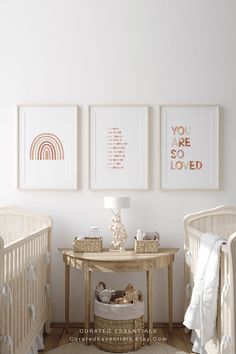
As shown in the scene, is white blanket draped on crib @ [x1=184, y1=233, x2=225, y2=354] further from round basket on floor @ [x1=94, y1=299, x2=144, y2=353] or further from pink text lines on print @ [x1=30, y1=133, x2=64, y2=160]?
pink text lines on print @ [x1=30, y1=133, x2=64, y2=160]

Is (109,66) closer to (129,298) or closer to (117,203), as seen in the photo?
(117,203)

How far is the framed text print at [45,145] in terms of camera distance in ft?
11.9

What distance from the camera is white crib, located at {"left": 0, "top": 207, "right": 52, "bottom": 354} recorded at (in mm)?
2222

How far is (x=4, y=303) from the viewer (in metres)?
2.17

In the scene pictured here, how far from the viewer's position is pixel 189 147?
11.9 ft

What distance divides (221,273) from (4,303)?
1.03 m

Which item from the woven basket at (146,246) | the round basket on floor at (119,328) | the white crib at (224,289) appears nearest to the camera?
the white crib at (224,289)

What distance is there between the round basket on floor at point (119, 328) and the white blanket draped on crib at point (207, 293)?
1.97 ft

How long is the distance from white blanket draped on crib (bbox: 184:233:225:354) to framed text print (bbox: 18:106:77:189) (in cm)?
145

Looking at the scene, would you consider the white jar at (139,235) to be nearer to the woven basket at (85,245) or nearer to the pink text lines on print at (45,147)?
the woven basket at (85,245)

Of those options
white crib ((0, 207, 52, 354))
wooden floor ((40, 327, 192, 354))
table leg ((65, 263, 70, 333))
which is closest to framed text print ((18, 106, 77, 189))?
white crib ((0, 207, 52, 354))

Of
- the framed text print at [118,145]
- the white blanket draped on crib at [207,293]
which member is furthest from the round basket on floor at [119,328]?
the framed text print at [118,145]

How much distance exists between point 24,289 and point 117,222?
1.01 metres

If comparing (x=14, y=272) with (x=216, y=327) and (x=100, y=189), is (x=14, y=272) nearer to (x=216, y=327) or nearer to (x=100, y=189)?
(x=216, y=327)
